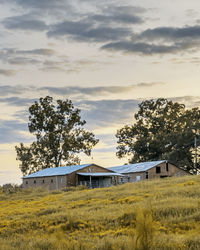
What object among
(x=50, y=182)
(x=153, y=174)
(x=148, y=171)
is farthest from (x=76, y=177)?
(x=153, y=174)

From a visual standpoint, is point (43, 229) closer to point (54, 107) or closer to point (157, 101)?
point (54, 107)

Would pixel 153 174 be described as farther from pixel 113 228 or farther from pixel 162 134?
pixel 113 228

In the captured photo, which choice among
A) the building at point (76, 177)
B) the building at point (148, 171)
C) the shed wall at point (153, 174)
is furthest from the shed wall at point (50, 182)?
the shed wall at point (153, 174)

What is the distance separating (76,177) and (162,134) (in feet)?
80.6

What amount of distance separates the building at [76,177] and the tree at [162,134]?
55.0ft

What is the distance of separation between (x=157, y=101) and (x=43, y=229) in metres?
68.6

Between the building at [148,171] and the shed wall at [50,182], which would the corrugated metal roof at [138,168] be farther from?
the shed wall at [50,182]

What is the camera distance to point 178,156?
7588 centimetres

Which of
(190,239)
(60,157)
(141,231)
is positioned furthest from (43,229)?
(60,157)

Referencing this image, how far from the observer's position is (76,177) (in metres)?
61.2

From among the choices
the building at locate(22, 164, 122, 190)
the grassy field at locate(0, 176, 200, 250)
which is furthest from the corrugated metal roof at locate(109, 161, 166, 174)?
the grassy field at locate(0, 176, 200, 250)

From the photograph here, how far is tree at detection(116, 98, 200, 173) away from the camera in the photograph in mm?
75188

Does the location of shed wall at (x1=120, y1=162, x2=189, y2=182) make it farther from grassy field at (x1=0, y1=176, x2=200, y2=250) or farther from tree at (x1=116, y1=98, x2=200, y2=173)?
grassy field at (x1=0, y1=176, x2=200, y2=250)

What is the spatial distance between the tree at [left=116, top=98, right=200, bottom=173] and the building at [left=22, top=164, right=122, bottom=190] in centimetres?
1677
